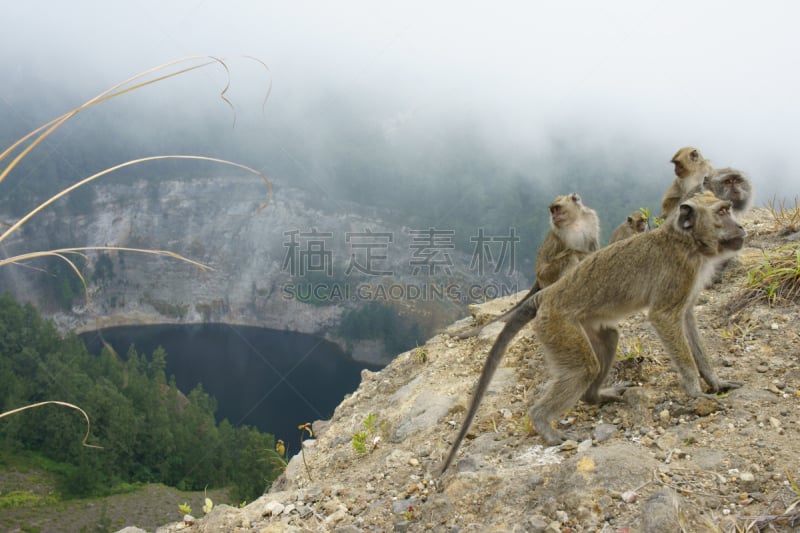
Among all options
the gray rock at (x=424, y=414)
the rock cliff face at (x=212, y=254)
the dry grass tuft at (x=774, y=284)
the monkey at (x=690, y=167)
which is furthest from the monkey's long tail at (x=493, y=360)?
the rock cliff face at (x=212, y=254)

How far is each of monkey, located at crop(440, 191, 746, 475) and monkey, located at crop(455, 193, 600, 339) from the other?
9.05 feet

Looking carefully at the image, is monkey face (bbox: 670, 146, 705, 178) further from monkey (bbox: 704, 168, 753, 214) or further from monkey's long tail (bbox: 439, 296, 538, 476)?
monkey's long tail (bbox: 439, 296, 538, 476)

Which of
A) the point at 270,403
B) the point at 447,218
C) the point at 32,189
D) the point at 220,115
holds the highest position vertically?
the point at 220,115


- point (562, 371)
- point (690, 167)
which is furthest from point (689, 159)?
point (562, 371)

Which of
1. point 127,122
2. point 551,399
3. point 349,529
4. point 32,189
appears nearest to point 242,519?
point 349,529

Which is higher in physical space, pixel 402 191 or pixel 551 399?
pixel 551 399

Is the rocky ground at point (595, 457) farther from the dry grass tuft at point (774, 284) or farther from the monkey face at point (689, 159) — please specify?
the monkey face at point (689, 159)

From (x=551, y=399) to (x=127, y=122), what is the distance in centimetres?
14936

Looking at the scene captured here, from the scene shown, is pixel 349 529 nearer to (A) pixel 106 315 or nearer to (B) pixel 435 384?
(B) pixel 435 384

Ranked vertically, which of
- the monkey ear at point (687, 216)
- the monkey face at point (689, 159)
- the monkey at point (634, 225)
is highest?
the monkey face at point (689, 159)

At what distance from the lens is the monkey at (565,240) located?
24.0 ft

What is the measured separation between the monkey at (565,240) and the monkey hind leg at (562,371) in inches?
111

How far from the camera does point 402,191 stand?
10769 centimetres

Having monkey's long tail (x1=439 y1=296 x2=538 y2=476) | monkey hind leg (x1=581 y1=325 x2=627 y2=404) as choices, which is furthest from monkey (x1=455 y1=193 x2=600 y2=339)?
monkey's long tail (x1=439 y1=296 x2=538 y2=476)
